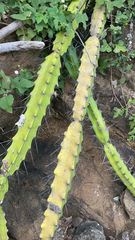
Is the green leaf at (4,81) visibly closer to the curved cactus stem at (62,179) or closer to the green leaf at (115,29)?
the curved cactus stem at (62,179)

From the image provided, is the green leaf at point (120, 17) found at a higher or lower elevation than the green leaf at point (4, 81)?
higher

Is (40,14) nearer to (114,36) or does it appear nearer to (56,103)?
(114,36)

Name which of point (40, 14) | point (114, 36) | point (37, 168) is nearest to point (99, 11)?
point (114, 36)

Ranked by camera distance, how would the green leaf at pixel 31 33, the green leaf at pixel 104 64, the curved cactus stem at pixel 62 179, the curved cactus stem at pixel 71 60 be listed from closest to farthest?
the curved cactus stem at pixel 62 179 < the green leaf at pixel 31 33 < the curved cactus stem at pixel 71 60 < the green leaf at pixel 104 64

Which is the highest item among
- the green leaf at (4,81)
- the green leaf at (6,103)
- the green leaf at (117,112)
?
the green leaf at (4,81)

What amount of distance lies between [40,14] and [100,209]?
103 inches

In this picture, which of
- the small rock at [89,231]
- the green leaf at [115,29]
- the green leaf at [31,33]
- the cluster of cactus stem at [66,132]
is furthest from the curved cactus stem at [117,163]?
the green leaf at [31,33]

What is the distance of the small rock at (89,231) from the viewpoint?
2109 millimetres

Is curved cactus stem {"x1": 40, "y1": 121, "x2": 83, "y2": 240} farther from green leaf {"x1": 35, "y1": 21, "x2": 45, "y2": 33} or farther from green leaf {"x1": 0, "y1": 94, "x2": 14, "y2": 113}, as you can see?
green leaf {"x1": 35, "y1": 21, "x2": 45, "y2": 33}

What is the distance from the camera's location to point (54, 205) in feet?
5.74

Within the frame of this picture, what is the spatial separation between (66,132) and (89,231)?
1.25 metres

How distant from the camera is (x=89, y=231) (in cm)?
216

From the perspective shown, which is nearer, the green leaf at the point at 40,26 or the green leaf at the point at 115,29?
the green leaf at the point at 40,26

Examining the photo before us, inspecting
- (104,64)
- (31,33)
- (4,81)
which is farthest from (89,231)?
(31,33)
